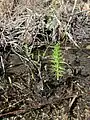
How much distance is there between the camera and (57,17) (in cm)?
287

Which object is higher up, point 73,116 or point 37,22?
point 37,22

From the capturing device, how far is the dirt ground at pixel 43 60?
210 centimetres

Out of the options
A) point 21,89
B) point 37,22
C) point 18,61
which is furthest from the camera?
point 37,22

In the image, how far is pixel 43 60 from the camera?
2580mm

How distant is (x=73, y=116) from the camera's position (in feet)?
6.68

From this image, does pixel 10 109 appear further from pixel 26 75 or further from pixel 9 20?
pixel 9 20

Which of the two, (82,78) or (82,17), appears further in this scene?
(82,17)

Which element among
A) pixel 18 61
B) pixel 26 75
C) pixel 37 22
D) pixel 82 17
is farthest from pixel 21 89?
pixel 82 17

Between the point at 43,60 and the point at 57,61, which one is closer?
the point at 57,61

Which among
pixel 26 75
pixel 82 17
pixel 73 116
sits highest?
pixel 82 17

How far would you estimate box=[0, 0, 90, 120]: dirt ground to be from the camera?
210 centimetres

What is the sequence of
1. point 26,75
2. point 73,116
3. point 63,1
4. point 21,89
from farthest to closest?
→ point 63,1 → point 26,75 → point 21,89 → point 73,116

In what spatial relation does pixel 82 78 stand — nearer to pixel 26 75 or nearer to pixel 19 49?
pixel 26 75

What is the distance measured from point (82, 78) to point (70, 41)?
57cm
